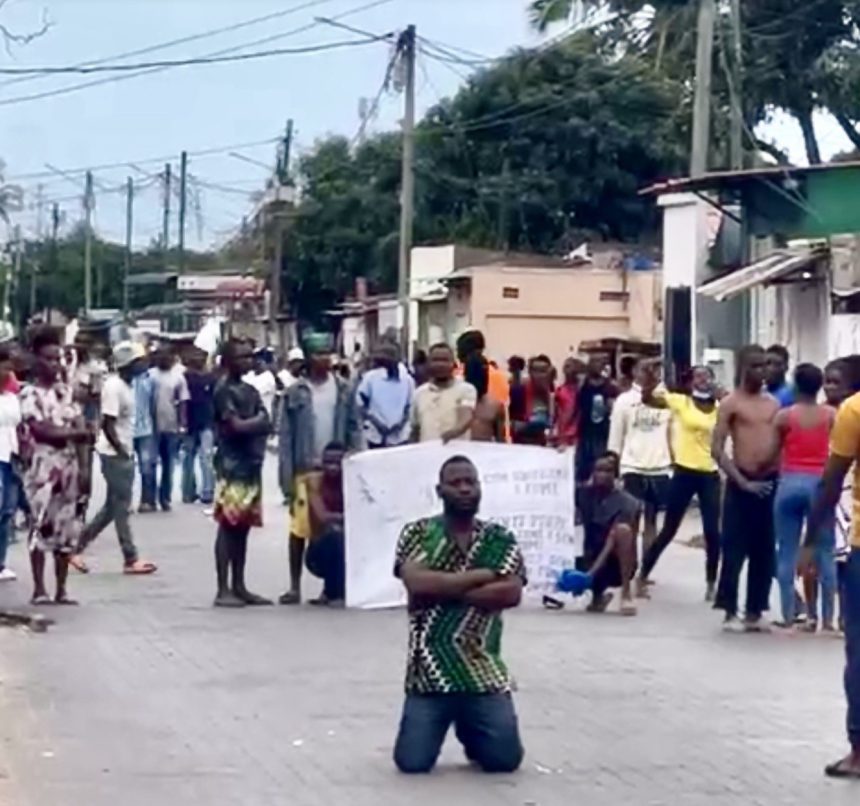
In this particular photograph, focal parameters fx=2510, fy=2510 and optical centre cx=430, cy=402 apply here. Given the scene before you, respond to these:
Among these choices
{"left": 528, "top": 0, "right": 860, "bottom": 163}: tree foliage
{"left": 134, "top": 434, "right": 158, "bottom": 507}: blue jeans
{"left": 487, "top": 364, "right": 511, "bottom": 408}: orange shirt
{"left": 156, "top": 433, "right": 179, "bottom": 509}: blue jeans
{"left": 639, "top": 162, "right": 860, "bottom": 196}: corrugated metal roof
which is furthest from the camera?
{"left": 528, "top": 0, "right": 860, "bottom": 163}: tree foliage

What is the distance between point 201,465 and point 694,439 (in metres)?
11.2

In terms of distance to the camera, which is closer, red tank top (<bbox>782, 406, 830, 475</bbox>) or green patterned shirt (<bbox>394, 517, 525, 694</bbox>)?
green patterned shirt (<bbox>394, 517, 525, 694</bbox>)

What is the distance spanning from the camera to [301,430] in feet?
59.0

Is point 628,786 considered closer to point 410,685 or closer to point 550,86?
point 410,685

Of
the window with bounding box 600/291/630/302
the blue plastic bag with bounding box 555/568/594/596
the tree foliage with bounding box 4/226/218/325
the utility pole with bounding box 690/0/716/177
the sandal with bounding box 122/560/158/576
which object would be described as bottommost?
the sandal with bounding box 122/560/158/576

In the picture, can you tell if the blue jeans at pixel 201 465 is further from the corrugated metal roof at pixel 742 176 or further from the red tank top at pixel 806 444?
the red tank top at pixel 806 444

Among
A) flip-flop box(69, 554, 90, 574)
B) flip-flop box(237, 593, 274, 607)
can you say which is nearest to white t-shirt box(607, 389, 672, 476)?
flip-flop box(237, 593, 274, 607)

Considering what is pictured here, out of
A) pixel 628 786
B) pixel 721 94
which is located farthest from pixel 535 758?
pixel 721 94

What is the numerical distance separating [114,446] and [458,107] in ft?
119

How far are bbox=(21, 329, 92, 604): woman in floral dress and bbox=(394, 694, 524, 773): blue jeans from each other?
6736mm

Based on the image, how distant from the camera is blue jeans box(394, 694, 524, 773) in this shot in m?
10.8

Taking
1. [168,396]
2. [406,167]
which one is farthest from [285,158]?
[168,396]

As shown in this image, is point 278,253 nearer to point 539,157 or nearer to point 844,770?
point 539,157

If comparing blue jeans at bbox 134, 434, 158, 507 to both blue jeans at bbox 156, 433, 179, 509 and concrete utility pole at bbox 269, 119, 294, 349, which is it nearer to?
blue jeans at bbox 156, 433, 179, 509
